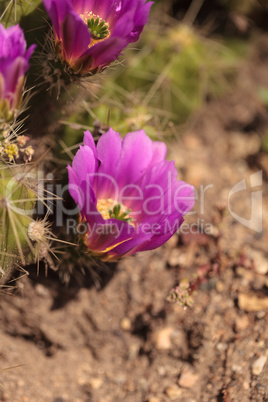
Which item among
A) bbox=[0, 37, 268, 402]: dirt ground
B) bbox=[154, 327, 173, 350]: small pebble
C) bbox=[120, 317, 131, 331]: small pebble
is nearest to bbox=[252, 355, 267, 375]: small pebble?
bbox=[0, 37, 268, 402]: dirt ground

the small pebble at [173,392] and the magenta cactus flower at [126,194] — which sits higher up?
the magenta cactus flower at [126,194]

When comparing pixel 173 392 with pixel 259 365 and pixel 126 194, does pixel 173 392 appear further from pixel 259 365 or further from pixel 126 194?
pixel 126 194

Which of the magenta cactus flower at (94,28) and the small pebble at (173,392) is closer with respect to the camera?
the magenta cactus flower at (94,28)

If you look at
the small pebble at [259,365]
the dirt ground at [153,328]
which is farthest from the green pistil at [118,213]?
the small pebble at [259,365]

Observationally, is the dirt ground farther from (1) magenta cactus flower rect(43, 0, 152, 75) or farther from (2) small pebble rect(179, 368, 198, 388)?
(1) magenta cactus flower rect(43, 0, 152, 75)

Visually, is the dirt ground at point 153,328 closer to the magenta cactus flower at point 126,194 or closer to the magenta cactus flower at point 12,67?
the magenta cactus flower at point 126,194

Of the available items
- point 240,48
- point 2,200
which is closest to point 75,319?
point 2,200

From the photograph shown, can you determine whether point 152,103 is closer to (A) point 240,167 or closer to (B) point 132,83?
(B) point 132,83
